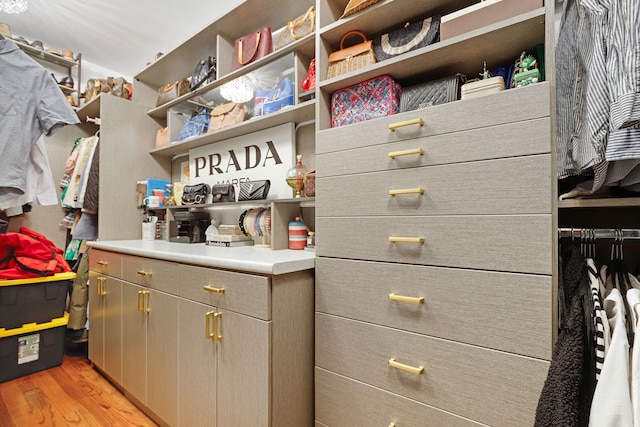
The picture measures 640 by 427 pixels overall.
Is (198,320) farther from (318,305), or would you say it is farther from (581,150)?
(581,150)

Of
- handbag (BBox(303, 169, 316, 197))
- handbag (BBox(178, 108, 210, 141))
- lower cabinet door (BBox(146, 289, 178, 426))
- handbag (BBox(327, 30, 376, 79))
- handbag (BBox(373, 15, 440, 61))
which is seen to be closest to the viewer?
handbag (BBox(373, 15, 440, 61))

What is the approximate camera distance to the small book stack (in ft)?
6.20

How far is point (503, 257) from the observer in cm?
89

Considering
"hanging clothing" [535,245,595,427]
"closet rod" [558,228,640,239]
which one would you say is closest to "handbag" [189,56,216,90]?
"closet rod" [558,228,640,239]

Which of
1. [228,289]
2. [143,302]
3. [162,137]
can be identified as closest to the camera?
[228,289]

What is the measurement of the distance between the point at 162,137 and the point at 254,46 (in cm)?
121

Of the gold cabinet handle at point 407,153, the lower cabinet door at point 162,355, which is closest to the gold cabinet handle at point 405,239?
the gold cabinet handle at point 407,153

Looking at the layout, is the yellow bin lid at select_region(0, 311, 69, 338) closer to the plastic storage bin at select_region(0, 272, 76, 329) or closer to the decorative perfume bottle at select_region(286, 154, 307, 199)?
the plastic storage bin at select_region(0, 272, 76, 329)

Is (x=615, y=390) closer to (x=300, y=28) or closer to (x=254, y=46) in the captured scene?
(x=300, y=28)

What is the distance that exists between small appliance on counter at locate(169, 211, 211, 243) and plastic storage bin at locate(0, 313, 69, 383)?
1085mm

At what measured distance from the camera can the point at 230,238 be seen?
1888 mm

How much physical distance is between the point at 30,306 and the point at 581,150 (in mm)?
3144

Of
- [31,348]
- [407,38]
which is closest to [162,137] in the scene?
[31,348]

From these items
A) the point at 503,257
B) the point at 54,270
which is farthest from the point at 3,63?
the point at 503,257
